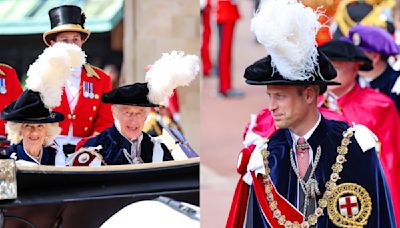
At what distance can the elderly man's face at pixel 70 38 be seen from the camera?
3.22m

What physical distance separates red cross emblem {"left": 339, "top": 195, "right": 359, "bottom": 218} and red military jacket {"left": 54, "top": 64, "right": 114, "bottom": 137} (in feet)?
2.72

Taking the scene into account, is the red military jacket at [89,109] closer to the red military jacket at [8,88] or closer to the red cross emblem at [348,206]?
the red military jacket at [8,88]

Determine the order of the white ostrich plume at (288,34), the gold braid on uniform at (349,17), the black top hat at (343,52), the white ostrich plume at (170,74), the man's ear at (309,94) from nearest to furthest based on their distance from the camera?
1. the white ostrich plume at (288,34)
2. the man's ear at (309,94)
3. the white ostrich plume at (170,74)
4. the black top hat at (343,52)
5. the gold braid on uniform at (349,17)

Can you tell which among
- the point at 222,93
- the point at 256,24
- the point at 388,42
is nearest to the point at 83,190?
the point at 256,24

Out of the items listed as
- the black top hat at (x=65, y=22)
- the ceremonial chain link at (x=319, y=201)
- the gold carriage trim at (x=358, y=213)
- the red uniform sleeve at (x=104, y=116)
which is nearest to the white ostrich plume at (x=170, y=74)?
the red uniform sleeve at (x=104, y=116)

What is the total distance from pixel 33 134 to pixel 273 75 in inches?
31.3

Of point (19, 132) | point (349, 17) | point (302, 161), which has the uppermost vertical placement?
point (349, 17)

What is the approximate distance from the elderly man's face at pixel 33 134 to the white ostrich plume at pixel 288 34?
2.49 feet

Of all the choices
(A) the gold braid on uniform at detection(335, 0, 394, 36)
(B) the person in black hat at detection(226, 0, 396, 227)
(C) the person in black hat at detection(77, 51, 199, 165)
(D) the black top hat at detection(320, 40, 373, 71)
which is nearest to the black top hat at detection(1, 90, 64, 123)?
(C) the person in black hat at detection(77, 51, 199, 165)

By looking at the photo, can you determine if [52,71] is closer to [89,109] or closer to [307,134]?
[89,109]

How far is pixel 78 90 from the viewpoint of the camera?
11.0 feet

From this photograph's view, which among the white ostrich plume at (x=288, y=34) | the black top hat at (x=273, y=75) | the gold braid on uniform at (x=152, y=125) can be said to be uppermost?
the white ostrich plume at (x=288, y=34)

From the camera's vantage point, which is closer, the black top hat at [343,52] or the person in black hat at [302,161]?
the person in black hat at [302,161]

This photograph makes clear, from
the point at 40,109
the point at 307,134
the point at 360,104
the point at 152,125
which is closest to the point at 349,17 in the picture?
the point at 360,104
